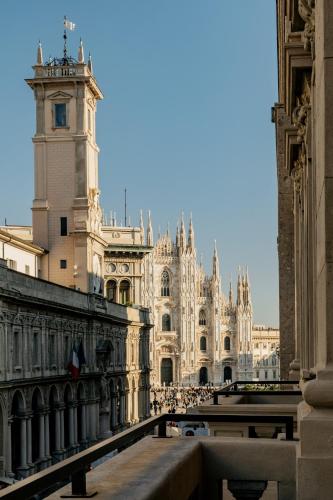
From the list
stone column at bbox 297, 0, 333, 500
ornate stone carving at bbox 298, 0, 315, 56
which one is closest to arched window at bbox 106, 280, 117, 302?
ornate stone carving at bbox 298, 0, 315, 56

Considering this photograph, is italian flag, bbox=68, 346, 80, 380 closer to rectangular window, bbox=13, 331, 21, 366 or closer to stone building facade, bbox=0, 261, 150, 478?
stone building facade, bbox=0, 261, 150, 478

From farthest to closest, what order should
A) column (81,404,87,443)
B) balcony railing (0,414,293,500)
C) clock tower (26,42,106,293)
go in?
clock tower (26,42,106,293) < column (81,404,87,443) < balcony railing (0,414,293,500)

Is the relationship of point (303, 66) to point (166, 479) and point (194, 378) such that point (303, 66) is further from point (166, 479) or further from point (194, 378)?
point (194, 378)

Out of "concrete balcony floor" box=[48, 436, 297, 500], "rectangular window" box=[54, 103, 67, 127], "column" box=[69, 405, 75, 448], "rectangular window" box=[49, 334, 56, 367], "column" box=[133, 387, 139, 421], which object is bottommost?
"column" box=[133, 387, 139, 421]

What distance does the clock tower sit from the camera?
6006cm

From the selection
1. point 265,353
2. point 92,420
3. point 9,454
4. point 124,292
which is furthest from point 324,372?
point 265,353

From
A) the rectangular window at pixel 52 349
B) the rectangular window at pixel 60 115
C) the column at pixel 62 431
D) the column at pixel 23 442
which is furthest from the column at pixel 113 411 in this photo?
the column at pixel 23 442

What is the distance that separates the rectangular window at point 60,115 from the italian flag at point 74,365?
19.4 m

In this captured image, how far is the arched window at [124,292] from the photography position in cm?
7869

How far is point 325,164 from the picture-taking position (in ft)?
16.6

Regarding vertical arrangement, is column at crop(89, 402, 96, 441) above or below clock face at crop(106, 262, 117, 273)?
below

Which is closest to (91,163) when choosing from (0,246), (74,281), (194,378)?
(74,281)

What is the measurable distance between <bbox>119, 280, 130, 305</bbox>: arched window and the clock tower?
1639 cm

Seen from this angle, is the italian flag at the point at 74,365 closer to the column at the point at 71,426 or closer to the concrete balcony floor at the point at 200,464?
the column at the point at 71,426
